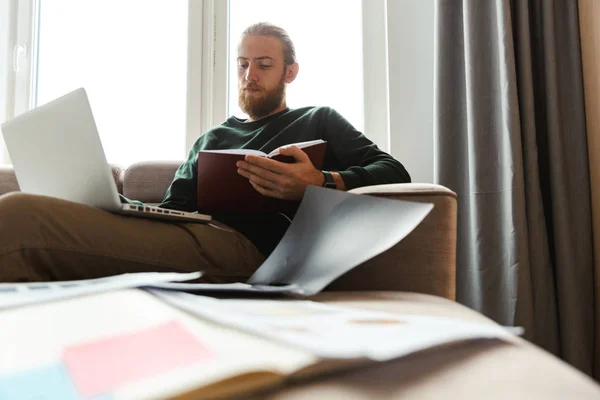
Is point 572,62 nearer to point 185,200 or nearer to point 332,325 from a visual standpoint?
point 185,200

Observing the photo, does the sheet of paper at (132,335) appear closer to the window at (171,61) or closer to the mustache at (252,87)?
the mustache at (252,87)

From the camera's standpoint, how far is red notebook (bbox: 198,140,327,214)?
0.94 metres

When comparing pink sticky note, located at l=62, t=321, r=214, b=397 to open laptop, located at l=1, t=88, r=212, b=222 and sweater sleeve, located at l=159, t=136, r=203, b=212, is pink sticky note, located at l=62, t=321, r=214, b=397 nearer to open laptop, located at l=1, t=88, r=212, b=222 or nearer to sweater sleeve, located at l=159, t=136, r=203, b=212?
open laptop, located at l=1, t=88, r=212, b=222

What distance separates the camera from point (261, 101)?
1.58m

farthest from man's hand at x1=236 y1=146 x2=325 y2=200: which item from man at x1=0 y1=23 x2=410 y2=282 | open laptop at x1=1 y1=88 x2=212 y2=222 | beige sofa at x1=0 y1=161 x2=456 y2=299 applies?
beige sofa at x1=0 y1=161 x2=456 y2=299

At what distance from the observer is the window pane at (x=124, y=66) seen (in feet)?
7.46

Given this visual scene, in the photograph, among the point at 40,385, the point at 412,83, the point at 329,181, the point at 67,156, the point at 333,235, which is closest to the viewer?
the point at 40,385

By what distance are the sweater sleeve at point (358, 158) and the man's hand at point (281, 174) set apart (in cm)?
14

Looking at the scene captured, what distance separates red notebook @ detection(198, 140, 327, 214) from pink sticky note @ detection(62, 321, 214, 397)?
0.64m

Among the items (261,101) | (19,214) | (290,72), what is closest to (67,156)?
(19,214)

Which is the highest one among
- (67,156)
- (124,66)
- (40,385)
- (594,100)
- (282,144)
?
(124,66)

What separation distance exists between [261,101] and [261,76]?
0.30 ft

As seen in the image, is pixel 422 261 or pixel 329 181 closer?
pixel 422 261

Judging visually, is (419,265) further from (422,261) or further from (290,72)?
(290,72)
